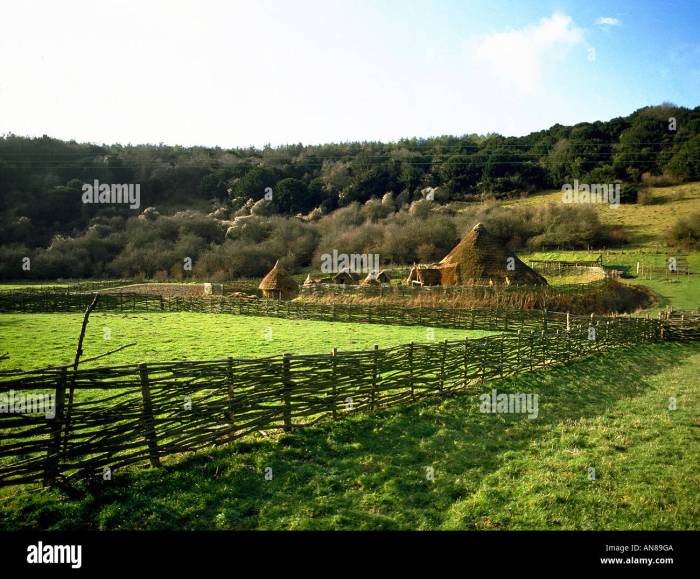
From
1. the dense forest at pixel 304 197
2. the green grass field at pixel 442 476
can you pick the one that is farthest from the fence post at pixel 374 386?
the dense forest at pixel 304 197

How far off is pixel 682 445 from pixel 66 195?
87.0 metres

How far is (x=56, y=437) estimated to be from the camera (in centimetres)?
477

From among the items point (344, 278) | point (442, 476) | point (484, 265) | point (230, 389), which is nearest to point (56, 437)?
point (230, 389)

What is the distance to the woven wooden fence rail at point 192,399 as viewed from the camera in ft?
15.6

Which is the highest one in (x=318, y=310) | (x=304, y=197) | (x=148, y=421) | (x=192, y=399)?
(x=304, y=197)

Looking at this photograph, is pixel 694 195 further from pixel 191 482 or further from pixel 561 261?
pixel 191 482

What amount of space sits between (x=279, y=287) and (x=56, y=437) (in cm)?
2913

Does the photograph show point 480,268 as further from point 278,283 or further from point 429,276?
point 278,283

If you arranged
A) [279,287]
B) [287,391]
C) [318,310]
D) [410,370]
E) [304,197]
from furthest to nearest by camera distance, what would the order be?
[304,197]
[279,287]
[318,310]
[410,370]
[287,391]

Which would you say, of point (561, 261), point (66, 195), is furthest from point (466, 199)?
point (66, 195)

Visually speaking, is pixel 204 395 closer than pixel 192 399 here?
No

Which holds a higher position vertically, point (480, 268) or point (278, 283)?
point (480, 268)

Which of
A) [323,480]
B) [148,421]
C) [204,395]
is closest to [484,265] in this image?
[204,395]

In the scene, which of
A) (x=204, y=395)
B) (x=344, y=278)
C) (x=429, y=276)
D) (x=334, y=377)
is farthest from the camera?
(x=344, y=278)
